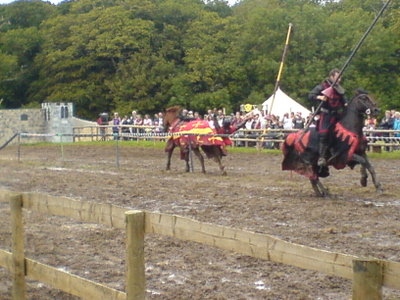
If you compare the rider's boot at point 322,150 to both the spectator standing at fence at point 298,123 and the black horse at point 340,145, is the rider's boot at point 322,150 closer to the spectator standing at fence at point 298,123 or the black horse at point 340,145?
the black horse at point 340,145

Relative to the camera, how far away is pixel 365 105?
521 inches

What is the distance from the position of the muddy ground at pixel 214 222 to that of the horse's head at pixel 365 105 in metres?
1.64

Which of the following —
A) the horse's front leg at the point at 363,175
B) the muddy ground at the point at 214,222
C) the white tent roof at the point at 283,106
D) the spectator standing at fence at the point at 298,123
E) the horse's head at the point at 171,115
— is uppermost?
the white tent roof at the point at 283,106

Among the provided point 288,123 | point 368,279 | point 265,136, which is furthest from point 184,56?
point 368,279

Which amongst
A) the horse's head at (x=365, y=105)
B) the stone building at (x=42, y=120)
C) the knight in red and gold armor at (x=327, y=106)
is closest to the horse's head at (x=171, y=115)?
the knight in red and gold armor at (x=327, y=106)

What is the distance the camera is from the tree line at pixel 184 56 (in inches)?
1860

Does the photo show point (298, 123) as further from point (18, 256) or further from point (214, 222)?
point (18, 256)

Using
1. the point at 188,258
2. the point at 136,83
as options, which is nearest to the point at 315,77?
the point at 136,83

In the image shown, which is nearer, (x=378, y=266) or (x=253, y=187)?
(x=378, y=266)

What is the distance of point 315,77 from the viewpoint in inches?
1806

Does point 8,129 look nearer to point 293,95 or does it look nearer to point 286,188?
point 293,95

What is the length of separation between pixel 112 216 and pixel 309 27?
146 feet

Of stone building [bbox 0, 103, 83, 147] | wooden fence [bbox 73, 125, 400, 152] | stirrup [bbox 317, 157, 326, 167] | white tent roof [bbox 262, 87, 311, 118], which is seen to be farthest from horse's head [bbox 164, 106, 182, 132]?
stone building [bbox 0, 103, 83, 147]

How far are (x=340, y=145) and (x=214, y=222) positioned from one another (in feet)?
12.5
